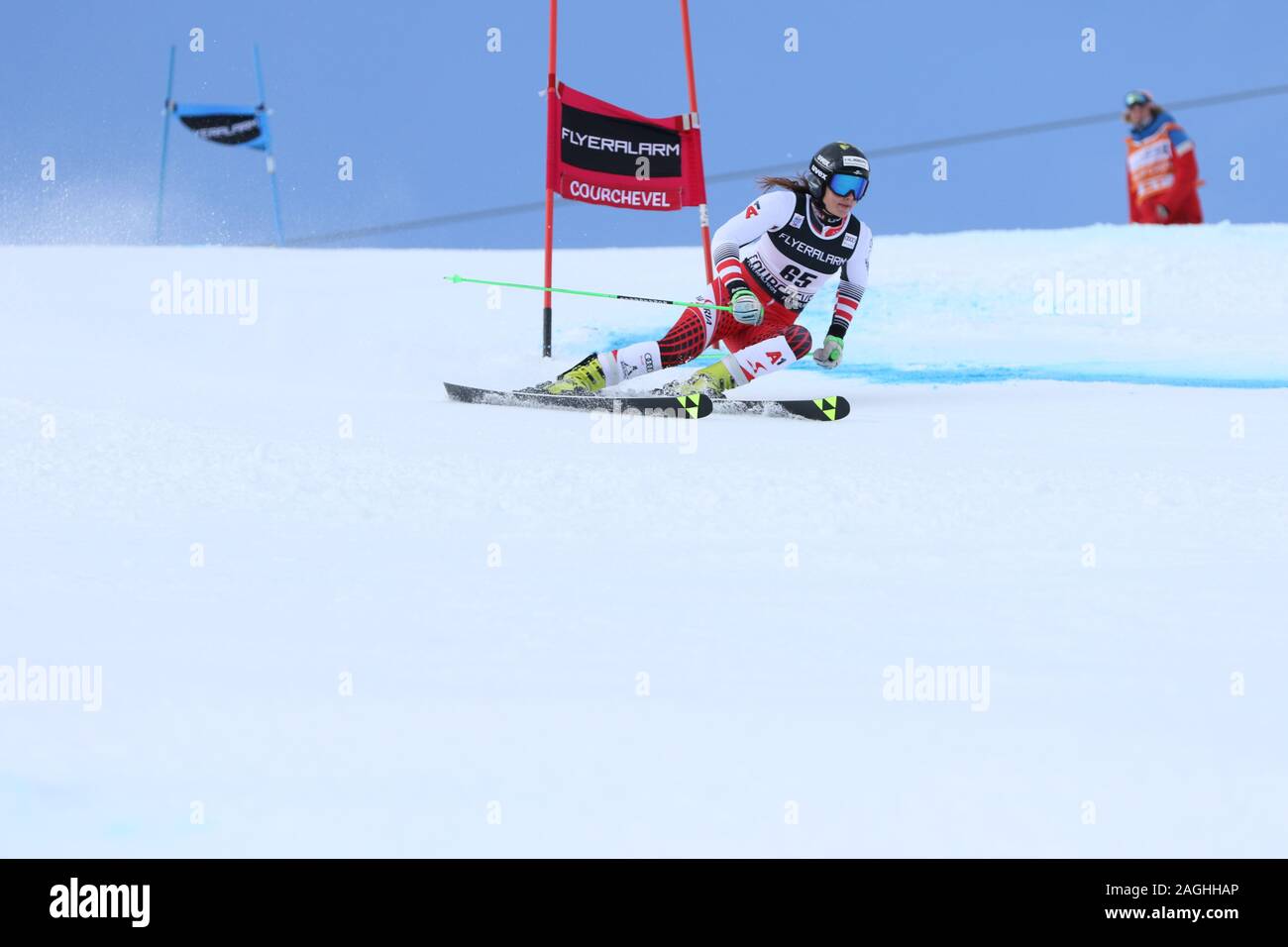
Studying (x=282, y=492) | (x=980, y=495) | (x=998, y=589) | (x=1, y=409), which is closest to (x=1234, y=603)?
(x=998, y=589)

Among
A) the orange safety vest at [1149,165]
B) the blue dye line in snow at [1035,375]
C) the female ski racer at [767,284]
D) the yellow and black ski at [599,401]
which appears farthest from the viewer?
the orange safety vest at [1149,165]

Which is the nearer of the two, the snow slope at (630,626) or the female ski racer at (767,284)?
the snow slope at (630,626)

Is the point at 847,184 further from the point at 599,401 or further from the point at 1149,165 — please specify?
the point at 1149,165

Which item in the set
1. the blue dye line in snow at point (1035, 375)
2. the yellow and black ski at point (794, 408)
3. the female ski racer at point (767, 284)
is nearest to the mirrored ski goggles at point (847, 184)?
the female ski racer at point (767, 284)

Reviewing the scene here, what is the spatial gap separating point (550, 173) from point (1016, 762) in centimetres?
703

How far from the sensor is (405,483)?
440 cm

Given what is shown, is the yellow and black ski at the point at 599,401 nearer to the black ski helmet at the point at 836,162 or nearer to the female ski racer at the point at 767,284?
the female ski racer at the point at 767,284

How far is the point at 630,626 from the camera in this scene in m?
3.07

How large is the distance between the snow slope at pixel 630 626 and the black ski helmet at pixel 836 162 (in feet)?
3.46

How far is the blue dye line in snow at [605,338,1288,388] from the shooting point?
8625 mm

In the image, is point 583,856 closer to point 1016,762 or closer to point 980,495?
point 1016,762

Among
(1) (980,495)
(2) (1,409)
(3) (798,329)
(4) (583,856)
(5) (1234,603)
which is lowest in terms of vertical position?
(4) (583,856)

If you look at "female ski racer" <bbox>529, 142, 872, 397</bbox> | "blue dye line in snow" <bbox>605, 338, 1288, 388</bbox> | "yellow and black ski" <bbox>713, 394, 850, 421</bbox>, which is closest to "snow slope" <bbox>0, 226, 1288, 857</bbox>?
"yellow and black ski" <bbox>713, 394, 850, 421</bbox>

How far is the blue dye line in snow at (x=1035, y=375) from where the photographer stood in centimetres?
862
